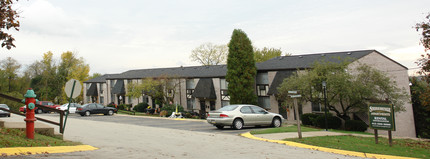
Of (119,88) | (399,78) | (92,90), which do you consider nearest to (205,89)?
(119,88)

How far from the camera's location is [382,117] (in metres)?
12.3

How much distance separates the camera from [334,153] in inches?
410

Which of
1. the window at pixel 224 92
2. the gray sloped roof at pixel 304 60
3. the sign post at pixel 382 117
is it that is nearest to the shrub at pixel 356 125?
the gray sloped roof at pixel 304 60

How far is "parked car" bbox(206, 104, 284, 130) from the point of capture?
17359 millimetres

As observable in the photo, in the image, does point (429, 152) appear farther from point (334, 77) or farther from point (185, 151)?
point (334, 77)

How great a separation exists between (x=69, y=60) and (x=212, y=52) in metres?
31.3

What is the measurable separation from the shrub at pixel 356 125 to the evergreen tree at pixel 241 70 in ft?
36.6

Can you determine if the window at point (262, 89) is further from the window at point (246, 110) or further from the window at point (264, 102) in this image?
the window at point (246, 110)

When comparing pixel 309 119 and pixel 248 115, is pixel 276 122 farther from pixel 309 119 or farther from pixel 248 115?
pixel 309 119

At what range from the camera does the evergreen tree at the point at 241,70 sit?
31953mm

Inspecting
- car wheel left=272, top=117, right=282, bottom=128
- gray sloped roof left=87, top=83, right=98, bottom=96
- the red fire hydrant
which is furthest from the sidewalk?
gray sloped roof left=87, top=83, right=98, bottom=96

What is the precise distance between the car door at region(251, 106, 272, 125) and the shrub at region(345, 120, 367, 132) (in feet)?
23.6

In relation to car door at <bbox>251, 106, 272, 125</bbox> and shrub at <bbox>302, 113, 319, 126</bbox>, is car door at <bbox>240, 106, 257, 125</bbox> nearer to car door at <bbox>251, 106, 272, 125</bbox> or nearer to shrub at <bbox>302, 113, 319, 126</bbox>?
car door at <bbox>251, 106, 272, 125</bbox>

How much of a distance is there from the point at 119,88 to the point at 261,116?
120 feet
